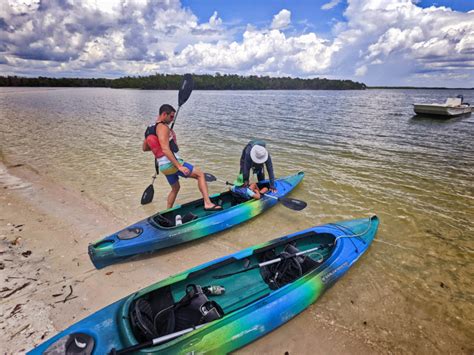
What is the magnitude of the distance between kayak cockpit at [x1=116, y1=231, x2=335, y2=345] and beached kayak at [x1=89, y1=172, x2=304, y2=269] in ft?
4.76

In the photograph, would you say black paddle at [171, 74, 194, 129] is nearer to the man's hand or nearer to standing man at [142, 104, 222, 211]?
standing man at [142, 104, 222, 211]

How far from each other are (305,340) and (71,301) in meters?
3.30

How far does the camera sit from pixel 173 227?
210 inches

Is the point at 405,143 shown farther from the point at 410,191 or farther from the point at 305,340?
the point at 305,340

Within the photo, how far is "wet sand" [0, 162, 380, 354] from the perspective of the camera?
3537 millimetres

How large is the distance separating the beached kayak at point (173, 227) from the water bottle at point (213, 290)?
1670 millimetres

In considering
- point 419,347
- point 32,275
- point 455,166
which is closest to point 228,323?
point 419,347

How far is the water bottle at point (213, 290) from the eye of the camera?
385cm

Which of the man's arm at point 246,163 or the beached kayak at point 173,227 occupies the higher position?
the man's arm at point 246,163

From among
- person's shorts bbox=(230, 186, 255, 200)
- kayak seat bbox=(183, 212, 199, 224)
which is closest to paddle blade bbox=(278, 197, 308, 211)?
person's shorts bbox=(230, 186, 255, 200)

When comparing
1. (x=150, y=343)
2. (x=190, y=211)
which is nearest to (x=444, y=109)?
(x=190, y=211)

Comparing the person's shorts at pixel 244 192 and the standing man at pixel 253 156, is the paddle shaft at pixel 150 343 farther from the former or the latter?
the person's shorts at pixel 244 192

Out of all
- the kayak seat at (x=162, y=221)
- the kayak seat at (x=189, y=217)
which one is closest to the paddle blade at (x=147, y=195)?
the kayak seat at (x=162, y=221)

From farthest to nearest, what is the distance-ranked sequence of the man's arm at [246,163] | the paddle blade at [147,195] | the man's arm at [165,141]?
the paddle blade at [147,195] → the man's arm at [246,163] → the man's arm at [165,141]
